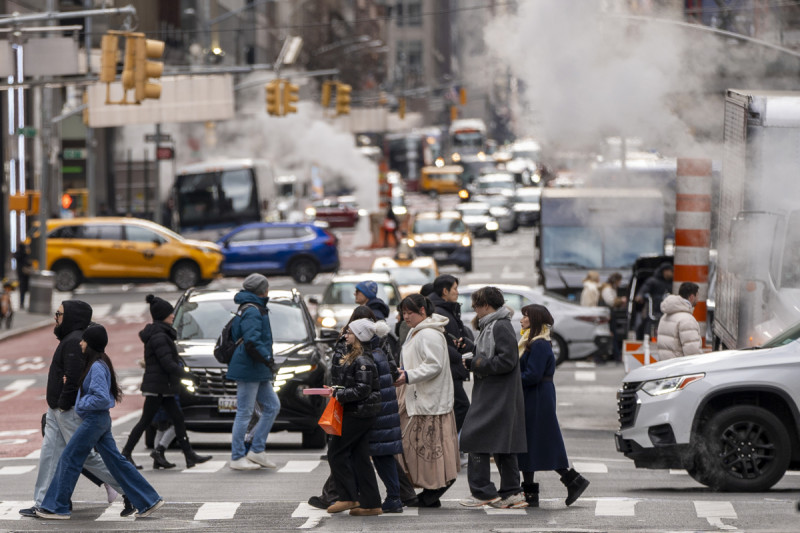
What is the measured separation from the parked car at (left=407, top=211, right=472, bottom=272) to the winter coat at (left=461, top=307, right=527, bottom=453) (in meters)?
32.7

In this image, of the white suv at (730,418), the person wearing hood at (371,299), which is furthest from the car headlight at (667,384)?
the person wearing hood at (371,299)

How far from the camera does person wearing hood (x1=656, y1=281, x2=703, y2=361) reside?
15.1 m

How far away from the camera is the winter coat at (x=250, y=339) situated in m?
13.5

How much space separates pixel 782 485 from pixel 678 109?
1077cm

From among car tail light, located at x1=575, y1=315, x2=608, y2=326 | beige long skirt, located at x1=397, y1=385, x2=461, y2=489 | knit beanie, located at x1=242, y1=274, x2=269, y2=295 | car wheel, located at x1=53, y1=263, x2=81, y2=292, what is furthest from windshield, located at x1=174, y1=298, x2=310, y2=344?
car wheel, located at x1=53, y1=263, x2=81, y2=292

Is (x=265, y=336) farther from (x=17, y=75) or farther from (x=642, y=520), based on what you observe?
(x=17, y=75)

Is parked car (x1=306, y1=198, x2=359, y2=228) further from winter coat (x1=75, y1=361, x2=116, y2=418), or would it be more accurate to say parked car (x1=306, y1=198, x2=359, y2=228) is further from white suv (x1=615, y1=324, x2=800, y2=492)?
winter coat (x1=75, y1=361, x2=116, y2=418)

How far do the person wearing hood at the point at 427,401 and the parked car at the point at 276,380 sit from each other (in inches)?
159

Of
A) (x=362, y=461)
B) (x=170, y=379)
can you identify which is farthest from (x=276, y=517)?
(x=170, y=379)

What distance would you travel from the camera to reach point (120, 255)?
3822 cm

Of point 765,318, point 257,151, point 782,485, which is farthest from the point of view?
point 257,151

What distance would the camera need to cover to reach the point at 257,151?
231 feet

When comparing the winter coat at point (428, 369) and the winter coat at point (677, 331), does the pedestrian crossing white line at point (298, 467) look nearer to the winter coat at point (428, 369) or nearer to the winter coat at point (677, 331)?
the winter coat at point (428, 369)

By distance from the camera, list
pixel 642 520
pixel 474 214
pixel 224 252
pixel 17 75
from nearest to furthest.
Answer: pixel 642 520 → pixel 17 75 → pixel 224 252 → pixel 474 214
